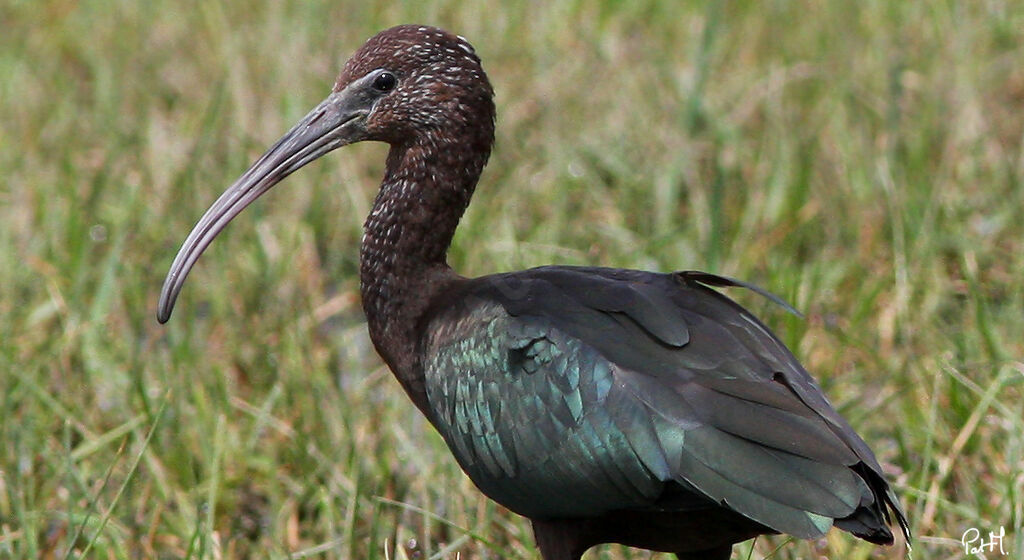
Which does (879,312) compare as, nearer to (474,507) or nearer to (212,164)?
(474,507)

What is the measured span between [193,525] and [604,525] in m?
1.37

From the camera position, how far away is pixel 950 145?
6.64 meters

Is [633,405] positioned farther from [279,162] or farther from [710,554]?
[279,162]

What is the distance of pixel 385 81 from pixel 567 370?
0.98 m

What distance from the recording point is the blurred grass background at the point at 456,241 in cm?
481

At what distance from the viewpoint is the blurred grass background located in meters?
4.81

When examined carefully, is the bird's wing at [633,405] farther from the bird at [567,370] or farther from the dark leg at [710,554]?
the dark leg at [710,554]

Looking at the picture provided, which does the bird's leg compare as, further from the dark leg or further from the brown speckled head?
the brown speckled head

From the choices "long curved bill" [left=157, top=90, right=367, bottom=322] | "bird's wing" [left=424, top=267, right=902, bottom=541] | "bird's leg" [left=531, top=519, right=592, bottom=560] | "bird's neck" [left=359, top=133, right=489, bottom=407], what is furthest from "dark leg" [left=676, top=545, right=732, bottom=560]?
"long curved bill" [left=157, top=90, right=367, bottom=322]

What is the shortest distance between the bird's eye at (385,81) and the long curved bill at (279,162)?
61 mm

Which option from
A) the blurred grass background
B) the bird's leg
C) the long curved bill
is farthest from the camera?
the blurred grass background

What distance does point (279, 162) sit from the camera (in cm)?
434

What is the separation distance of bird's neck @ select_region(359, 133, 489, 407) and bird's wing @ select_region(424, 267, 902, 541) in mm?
118

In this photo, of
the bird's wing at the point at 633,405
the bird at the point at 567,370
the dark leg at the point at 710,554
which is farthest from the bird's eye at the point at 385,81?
the dark leg at the point at 710,554
